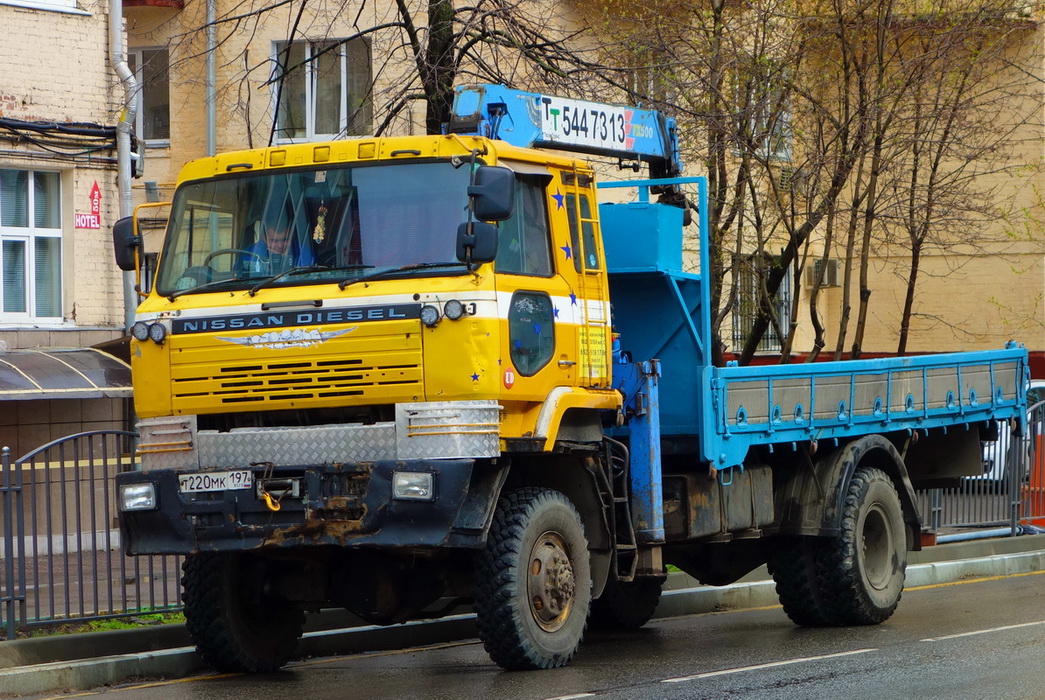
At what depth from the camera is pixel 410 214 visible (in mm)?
8867

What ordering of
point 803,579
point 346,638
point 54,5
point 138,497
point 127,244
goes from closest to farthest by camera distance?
point 138,497 < point 127,244 < point 346,638 < point 803,579 < point 54,5

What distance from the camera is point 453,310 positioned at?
844 cm

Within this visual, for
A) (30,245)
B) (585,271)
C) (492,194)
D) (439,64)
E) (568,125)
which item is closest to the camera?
(492,194)

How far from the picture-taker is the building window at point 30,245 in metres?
17.6

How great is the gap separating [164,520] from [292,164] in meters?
2.14

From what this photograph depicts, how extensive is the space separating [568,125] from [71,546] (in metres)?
4.28

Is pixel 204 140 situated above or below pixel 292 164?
above

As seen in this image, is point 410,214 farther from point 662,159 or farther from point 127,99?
point 127,99

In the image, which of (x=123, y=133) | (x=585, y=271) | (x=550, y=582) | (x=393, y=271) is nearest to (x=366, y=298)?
(x=393, y=271)

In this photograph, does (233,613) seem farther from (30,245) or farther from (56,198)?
(56,198)

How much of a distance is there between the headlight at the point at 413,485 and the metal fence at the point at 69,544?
116 inches

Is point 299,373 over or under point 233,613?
over

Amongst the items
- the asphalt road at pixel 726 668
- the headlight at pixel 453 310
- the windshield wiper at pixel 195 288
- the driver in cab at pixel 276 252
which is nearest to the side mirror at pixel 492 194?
the headlight at pixel 453 310

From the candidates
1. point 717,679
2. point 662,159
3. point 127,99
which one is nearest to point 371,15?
point 127,99
